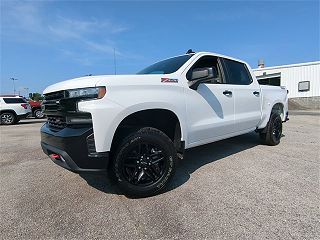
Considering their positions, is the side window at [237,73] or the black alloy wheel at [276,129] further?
the black alloy wheel at [276,129]

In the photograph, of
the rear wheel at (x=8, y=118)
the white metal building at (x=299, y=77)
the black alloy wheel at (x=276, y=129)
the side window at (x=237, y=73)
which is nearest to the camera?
the side window at (x=237, y=73)

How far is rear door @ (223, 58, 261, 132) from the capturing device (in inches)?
187

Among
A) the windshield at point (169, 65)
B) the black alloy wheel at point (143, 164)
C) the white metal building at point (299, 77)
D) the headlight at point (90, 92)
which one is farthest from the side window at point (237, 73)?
the white metal building at point (299, 77)

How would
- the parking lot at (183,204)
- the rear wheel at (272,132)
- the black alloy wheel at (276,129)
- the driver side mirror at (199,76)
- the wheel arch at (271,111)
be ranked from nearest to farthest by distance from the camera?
the parking lot at (183,204) → the driver side mirror at (199,76) → the wheel arch at (271,111) → the rear wheel at (272,132) → the black alloy wheel at (276,129)

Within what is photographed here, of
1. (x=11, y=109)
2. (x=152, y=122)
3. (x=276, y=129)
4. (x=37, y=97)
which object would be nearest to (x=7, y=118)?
(x=11, y=109)

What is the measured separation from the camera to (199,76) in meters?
3.62

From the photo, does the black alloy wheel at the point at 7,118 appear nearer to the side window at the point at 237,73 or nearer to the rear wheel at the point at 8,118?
the rear wheel at the point at 8,118

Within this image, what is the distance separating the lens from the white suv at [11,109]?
14766 mm

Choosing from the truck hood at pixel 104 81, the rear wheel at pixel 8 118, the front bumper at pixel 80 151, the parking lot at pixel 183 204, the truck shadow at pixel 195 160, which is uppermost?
the truck hood at pixel 104 81

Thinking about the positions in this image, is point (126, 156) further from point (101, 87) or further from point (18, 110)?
point (18, 110)

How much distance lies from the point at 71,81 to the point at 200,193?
208 cm

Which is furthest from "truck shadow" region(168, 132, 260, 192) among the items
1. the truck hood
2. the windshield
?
the windshield

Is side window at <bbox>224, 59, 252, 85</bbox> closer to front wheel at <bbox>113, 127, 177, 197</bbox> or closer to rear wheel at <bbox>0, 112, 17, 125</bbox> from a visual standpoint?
front wheel at <bbox>113, 127, 177, 197</bbox>

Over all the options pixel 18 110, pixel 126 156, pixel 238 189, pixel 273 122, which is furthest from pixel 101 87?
pixel 18 110
